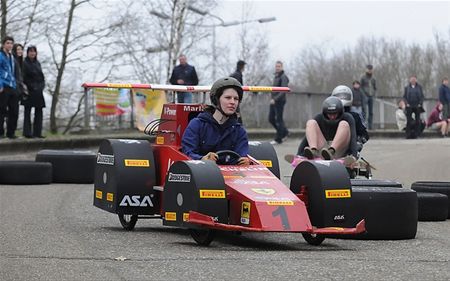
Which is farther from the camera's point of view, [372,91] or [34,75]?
[372,91]

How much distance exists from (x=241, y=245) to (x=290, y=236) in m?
1.12

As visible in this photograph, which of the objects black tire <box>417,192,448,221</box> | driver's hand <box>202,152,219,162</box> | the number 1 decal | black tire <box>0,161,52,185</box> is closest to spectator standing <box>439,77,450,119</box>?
black tire <box>0,161,52,185</box>

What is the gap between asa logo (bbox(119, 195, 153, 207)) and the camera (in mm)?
12234

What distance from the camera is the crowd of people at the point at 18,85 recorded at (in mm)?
22766

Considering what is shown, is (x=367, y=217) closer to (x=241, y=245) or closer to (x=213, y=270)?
(x=241, y=245)

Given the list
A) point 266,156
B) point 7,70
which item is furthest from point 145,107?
point 266,156

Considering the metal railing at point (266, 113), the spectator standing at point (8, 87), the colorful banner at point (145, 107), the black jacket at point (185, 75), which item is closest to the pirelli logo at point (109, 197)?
the spectator standing at point (8, 87)

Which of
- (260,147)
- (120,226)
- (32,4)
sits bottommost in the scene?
(120,226)

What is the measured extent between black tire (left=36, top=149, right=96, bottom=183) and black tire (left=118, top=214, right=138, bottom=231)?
6.96 m

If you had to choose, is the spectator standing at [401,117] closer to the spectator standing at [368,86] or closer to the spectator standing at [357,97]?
the spectator standing at [368,86]

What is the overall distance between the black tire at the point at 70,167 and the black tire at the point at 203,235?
28.7ft

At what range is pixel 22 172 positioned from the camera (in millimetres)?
18641

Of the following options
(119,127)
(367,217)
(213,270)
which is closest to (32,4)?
(119,127)

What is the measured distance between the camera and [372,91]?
3909 cm
